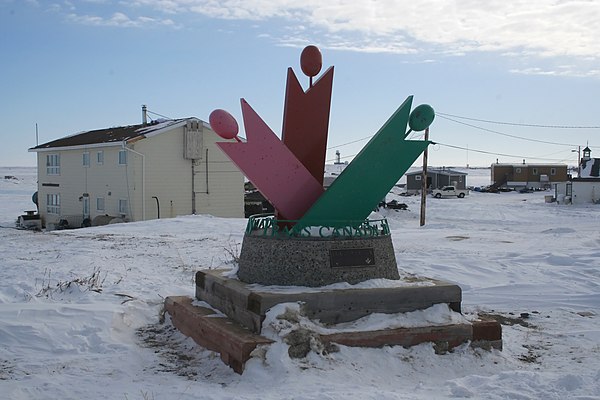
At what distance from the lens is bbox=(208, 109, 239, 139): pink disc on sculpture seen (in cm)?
654

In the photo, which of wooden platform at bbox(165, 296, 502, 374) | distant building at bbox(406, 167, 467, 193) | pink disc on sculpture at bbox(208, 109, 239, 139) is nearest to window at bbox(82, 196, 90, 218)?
wooden platform at bbox(165, 296, 502, 374)

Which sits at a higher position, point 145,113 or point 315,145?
point 145,113

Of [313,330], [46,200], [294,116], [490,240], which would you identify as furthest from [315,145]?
[46,200]

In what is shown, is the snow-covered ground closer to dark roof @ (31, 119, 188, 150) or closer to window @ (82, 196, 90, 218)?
dark roof @ (31, 119, 188, 150)

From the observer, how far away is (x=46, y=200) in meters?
36.6

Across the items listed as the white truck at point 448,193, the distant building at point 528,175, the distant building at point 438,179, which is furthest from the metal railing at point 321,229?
the distant building at point 528,175

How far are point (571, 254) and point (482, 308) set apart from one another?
18.4ft

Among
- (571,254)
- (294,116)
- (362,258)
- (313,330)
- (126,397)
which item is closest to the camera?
(126,397)

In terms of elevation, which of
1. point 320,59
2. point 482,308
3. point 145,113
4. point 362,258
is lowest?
point 482,308

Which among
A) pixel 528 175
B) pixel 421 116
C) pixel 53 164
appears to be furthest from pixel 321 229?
pixel 528 175

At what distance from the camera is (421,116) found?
270 inches

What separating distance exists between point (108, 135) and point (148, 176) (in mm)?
5181

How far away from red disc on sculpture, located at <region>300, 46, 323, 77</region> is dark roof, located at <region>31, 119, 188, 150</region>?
74.9ft

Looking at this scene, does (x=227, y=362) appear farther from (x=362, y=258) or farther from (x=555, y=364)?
(x=555, y=364)
